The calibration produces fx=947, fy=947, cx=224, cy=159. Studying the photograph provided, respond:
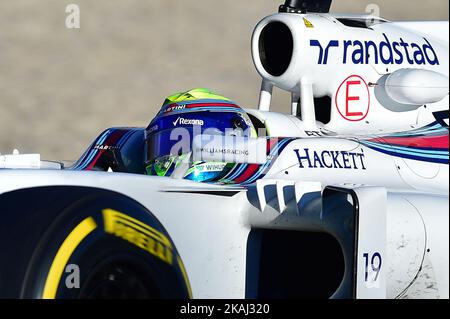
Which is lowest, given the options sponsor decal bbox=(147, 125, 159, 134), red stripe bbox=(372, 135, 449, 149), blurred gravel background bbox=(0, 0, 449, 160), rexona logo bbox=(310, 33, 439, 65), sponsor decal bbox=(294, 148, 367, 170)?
sponsor decal bbox=(294, 148, 367, 170)

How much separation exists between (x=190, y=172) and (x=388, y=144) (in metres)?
0.75

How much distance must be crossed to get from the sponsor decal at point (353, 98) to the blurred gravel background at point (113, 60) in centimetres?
447

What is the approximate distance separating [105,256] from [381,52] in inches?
77.1

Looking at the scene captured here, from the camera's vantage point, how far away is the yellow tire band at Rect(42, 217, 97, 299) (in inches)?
89.7

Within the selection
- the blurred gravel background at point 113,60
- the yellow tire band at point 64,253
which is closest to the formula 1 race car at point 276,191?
the yellow tire band at point 64,253

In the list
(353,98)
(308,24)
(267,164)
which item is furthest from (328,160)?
(308,24)

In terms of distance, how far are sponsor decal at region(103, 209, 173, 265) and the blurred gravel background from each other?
5607 mm

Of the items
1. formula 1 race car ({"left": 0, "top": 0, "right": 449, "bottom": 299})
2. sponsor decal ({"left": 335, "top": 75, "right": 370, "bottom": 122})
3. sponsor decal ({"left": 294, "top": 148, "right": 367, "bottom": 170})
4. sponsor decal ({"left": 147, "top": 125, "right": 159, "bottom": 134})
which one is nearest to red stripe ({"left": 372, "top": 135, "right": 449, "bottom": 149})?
formula 1 race car ({"left": 0, "top": 0, "right": 449, "bottom": 299})

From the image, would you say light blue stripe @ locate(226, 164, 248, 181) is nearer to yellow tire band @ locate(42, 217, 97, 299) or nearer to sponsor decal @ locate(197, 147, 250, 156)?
sponsor decal @ locate(197, 147, 250, 156)

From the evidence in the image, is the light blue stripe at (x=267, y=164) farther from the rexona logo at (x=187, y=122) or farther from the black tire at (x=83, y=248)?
the black tire at (x=83, y=248)

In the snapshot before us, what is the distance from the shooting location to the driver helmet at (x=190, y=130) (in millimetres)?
3348

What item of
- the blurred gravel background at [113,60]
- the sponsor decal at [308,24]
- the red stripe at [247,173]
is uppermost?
the blurred gravel background at [113,60]

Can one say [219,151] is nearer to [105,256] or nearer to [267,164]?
[267,164]
